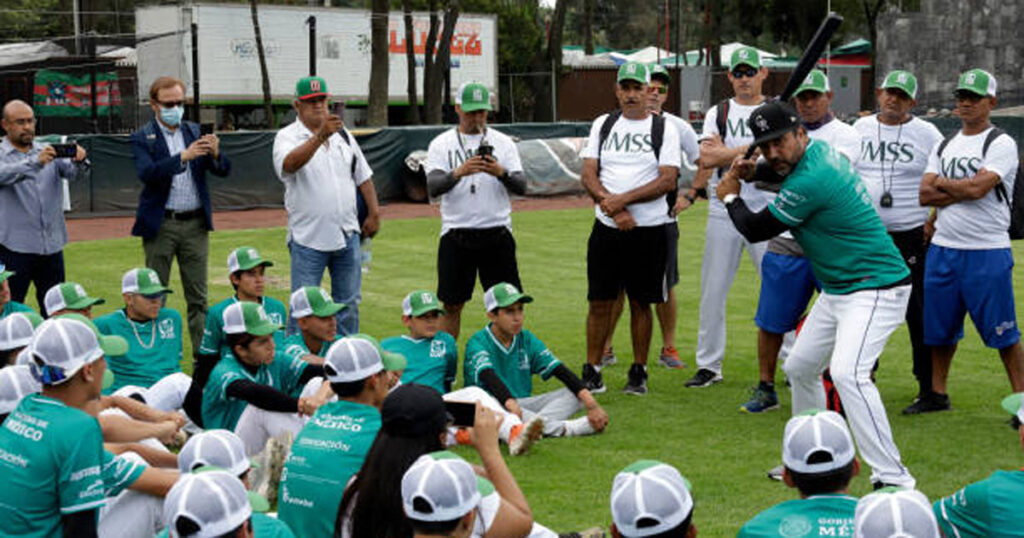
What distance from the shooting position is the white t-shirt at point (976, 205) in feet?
28.0

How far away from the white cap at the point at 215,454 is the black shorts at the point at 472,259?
515 cm

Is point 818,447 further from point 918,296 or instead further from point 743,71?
point 743,71

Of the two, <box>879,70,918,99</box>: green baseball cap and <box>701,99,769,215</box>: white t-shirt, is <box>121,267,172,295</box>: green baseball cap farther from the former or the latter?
<box>879,70,918,99</box>: green baseball cap

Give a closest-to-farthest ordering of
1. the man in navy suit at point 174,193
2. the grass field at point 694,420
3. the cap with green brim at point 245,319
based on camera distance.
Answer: the grass field at point 694,420 → the cap with green brim at point 245,319 → the man in navy suit at point 174,193

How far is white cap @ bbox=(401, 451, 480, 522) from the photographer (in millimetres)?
3783

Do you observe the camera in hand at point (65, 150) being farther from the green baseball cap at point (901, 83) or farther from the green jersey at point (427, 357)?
the green baseball cap at point (901, 83)

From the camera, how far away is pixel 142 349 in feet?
28.2

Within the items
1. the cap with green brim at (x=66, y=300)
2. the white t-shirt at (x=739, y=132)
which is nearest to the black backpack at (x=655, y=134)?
the white t-shirt at (x=739, y=132)

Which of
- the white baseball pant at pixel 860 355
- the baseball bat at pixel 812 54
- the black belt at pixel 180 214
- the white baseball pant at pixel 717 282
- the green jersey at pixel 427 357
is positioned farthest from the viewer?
the black belt at pixel 180 214

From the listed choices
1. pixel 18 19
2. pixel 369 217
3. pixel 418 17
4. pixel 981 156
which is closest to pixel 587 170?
pixel 369 217

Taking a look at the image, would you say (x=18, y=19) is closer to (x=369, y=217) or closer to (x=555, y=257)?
(x=555, y=257)

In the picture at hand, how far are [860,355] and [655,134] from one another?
3.24 meters

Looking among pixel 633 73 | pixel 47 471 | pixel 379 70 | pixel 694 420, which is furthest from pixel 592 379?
pixel 379 70

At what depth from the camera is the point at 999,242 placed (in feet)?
28.2
